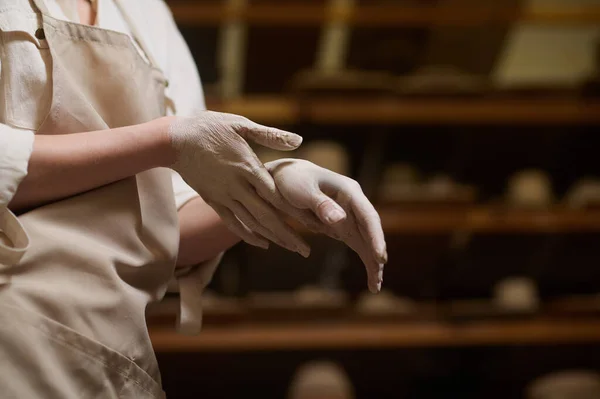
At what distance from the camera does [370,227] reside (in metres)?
0.59

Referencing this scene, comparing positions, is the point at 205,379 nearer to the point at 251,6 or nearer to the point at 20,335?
the point at 251,6

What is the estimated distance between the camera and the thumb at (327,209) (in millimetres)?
574

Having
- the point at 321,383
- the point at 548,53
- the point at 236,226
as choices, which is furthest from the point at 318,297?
the point at 236,226

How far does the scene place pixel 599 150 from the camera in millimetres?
2477

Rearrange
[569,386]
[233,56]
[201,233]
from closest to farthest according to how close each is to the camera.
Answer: [201,233] < [569,386] < [233,56]

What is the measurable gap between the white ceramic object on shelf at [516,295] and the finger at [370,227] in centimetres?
159

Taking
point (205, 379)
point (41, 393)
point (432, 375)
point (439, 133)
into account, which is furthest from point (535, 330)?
point (41, 393)

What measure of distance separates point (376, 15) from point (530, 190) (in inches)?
28.1

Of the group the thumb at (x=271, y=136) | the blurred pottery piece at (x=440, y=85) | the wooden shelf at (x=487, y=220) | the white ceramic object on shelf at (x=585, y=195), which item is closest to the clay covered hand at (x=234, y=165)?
the thumb at (x=271, y=136)

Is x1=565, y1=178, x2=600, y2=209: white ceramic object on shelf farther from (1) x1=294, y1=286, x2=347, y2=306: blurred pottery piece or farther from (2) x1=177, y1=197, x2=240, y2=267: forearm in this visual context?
(2) x1=177, y1=197, x2=240, y2=267: forearm

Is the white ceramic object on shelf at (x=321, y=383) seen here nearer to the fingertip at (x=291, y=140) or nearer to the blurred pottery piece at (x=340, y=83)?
the blurred pottery piece at (x=340, y=83)

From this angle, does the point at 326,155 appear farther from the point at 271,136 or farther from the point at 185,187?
the point at 271,136

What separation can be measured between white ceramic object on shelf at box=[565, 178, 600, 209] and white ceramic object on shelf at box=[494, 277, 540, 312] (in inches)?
10.7

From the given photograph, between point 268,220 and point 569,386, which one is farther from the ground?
point 268,220
